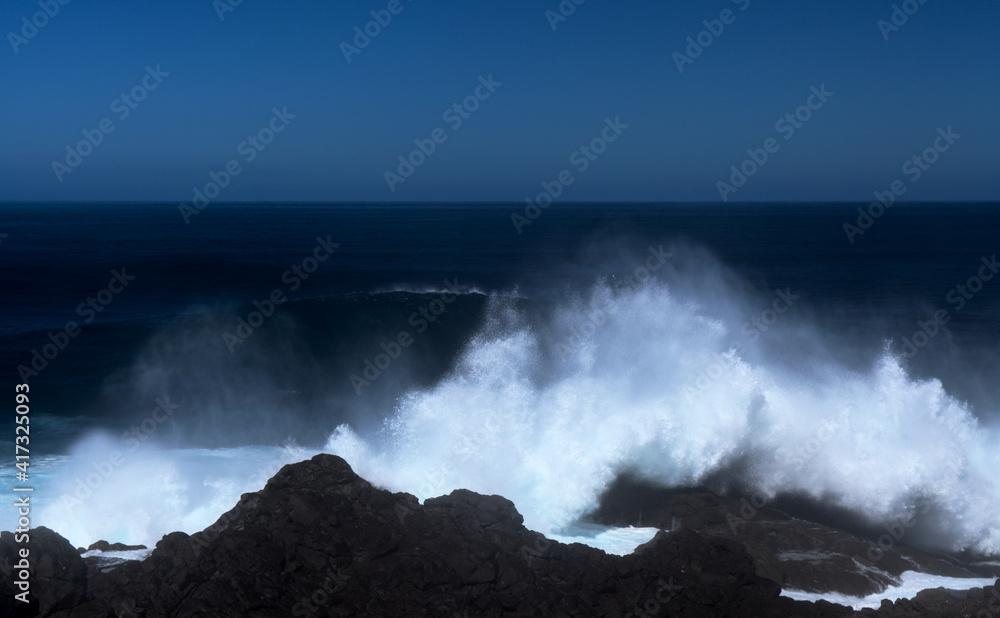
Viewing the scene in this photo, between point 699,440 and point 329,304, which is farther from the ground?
point 329,304

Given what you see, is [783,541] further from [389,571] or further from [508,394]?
[508,394]

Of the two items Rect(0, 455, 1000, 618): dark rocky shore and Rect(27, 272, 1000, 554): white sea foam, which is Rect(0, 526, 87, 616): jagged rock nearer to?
Rect(0, 455, 1000, 618): dark rocky shore

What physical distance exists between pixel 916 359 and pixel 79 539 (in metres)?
29.0

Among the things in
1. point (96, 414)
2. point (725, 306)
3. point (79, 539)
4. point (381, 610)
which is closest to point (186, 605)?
point (381, 610)

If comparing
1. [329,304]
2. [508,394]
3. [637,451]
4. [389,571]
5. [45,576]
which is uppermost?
[329,304]

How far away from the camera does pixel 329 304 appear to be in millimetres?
32656

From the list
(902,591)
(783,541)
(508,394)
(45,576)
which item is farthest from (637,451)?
(45,576)

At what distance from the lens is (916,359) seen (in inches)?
1197

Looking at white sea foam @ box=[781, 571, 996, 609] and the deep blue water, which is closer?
white sea foam @ box=[781, 571, 996, 609]

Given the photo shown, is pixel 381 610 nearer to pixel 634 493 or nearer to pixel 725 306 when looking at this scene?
pixel 634 493

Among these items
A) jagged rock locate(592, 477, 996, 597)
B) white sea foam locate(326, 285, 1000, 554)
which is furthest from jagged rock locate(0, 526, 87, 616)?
jagged rock locate(592, 477, 996, 597)

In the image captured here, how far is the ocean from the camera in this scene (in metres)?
16.3

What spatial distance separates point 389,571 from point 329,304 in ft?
75.5

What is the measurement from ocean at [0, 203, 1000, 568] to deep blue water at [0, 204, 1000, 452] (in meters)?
0.18
